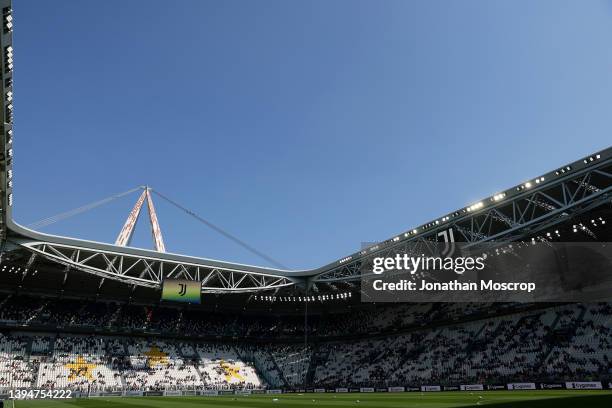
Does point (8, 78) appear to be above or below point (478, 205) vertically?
above

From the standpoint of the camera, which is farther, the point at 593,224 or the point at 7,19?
the point at 593,224

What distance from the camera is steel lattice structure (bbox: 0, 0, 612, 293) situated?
31.8 m

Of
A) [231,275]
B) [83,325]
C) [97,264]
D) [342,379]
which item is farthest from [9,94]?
[342,379]

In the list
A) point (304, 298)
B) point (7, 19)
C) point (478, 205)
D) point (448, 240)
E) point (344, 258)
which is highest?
point (7, 19)

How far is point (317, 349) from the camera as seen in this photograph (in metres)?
69.1

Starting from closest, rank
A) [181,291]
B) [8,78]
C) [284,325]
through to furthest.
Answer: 1. [8,78]
2. [181,291]
3. [284,325]

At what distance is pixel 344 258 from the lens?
2074 inches

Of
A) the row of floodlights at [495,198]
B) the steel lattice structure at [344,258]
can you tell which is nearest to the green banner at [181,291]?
the steel lattice structure at [344,258]

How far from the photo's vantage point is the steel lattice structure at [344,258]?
31772 millimetres

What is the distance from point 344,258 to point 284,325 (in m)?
24.9

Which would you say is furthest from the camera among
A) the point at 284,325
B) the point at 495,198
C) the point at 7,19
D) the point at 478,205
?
the point at 284,325

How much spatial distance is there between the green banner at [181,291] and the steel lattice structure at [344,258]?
1.15 m

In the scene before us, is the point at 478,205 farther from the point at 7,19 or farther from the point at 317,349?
the point at 317,349

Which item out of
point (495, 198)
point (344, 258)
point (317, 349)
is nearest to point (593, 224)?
point (495, 198)
